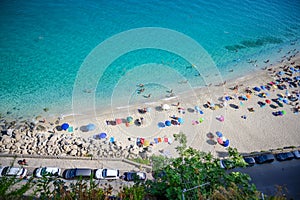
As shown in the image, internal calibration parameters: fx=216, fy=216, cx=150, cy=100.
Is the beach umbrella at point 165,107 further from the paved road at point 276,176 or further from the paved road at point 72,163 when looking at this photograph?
the paved road at point 276,176

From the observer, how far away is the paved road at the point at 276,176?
1570cm

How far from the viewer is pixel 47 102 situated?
75.9 feet

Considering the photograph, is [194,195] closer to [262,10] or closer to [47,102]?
[47,102]

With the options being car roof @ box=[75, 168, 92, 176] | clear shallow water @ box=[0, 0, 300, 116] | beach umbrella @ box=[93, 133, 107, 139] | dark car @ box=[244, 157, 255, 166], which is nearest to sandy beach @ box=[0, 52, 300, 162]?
beach umbrella @ box=[93, 133, 107, 139]

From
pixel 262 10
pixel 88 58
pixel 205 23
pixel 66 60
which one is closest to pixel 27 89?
pixel 66 60

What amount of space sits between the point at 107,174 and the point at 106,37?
2353 centimetres

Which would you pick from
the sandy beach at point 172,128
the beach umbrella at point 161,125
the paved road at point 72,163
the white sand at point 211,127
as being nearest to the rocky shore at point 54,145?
the sandy beach at point 172,128

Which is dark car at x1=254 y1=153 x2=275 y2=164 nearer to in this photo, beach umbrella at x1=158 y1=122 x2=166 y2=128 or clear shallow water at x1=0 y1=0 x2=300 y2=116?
beach umbrella at x1=158 y1=122 x2=166 y2=128

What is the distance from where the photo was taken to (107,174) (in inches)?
610

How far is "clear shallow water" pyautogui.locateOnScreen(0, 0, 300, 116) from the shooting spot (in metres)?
24.6

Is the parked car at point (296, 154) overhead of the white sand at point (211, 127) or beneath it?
beneath

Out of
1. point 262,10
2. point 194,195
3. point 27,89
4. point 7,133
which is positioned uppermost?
point 262,10

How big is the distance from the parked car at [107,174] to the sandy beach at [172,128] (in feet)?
6.69

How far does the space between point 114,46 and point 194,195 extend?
2756 cm
